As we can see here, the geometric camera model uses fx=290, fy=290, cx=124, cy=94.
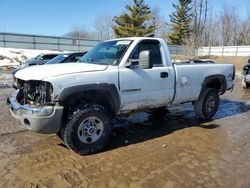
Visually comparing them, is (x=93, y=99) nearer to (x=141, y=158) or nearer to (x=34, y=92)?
(x=34, y=92)

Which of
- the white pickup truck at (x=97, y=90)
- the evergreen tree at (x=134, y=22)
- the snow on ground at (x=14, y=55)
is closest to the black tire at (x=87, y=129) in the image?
the white pickup truck at (x=97, y=90)

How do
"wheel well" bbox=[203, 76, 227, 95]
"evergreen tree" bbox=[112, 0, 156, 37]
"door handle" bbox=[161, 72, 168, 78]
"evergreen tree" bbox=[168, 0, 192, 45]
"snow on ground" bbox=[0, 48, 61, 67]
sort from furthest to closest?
"evergreen tree" bbox=[168, 0, 192, 45]
"evergreen tree" bbox=[112, 0, 156, 37]
"snow on ground" bbox=[0, 48, 61, 67]
"wheel well" bbox=[203, 76, 227, 95]
"door handle" bbox=[161, 72, 168, 78]

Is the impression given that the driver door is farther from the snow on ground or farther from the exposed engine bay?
the snow on ground

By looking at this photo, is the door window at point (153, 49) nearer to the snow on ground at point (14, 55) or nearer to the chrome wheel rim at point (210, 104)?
the chrome wheel rim at point (210, 104)

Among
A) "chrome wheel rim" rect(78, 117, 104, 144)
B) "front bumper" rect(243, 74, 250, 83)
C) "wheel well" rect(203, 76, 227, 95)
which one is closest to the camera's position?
"chrome wheel rim" rect(78, 117, 104, 144)

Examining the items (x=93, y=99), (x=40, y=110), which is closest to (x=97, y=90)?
(x=93, y=99)

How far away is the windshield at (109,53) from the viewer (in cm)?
539

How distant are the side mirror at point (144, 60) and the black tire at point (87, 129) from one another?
3.51ft

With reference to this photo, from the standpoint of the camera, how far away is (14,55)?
2984 cm

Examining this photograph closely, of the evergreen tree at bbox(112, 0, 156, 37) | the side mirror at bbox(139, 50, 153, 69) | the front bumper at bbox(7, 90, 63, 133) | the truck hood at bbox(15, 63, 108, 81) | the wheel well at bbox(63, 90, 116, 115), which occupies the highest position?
the evergreen tree at bbox(112, 0, 156, 37)

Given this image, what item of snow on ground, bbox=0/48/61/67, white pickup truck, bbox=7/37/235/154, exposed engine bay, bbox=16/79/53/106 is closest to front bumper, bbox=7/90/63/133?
white pickup truck, bbox=7/37/235/154

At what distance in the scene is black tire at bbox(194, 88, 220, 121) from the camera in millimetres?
7020

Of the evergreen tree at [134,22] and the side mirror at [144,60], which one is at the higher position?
the evergreen tree at [134,22]

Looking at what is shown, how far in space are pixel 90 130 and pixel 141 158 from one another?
0.97 meters
